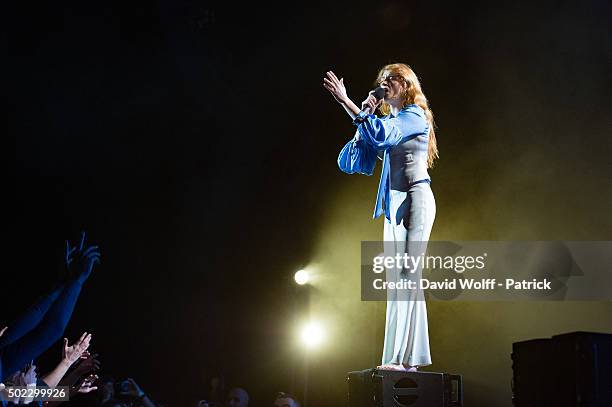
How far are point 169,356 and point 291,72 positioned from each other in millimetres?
2746

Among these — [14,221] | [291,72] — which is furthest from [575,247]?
[14,221]

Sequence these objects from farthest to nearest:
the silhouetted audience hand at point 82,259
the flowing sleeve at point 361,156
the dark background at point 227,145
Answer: the dark background at point 227,145 < the silhouetted audience hand at point 82,259 < the flowing sleeve at point 361,156

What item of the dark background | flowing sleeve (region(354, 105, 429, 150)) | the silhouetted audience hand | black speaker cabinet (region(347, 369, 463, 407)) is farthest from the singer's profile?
the silhouetted audience hand

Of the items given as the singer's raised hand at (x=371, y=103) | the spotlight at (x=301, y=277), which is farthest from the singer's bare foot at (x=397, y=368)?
the spotlight at (x=301, y=277)

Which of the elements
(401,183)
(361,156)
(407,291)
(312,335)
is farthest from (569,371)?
(312,335)

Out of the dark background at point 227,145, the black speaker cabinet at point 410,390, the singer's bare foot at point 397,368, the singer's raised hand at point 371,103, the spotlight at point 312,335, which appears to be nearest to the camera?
the black speaker cabinet at point 410,390

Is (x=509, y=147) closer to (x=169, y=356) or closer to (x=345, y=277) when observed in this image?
(x=345, y=277)

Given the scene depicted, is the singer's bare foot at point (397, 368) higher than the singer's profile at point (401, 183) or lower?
lower

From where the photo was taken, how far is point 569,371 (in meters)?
2.53

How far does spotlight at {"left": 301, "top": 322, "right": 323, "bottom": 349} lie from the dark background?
0.18 meters

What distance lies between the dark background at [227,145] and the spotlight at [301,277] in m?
0.08

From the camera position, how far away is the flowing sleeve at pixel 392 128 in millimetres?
3537

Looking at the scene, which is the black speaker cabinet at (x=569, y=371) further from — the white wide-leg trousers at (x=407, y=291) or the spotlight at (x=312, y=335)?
the spotlight at (x=312, y=335)

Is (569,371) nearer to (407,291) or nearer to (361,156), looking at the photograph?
(407,291)
